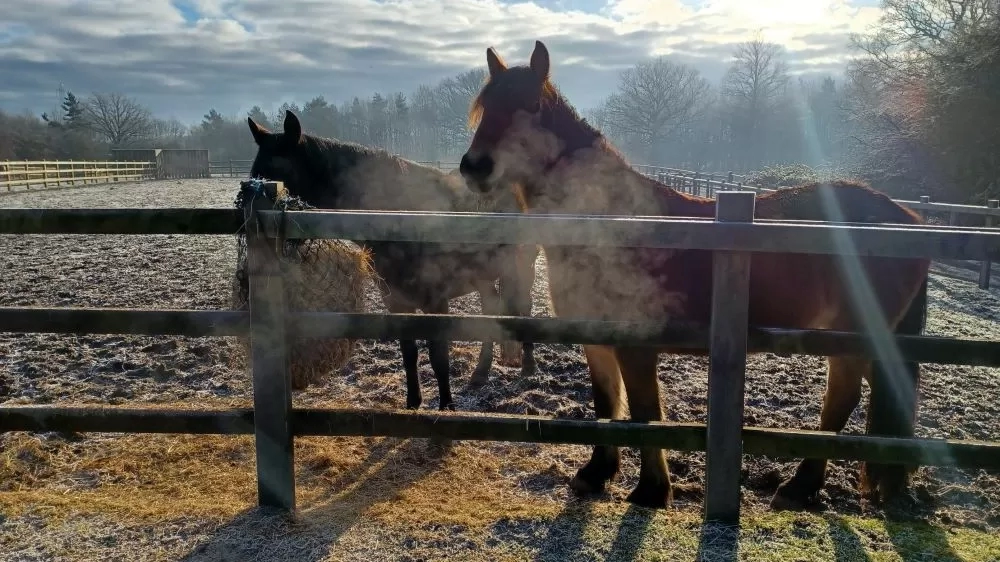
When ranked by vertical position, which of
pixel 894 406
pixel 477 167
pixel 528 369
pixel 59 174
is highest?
pixel 59 174

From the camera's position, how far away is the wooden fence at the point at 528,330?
2.53 metres

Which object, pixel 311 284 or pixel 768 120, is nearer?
pixel 311 284

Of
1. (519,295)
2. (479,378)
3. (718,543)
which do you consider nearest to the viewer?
(718,543)

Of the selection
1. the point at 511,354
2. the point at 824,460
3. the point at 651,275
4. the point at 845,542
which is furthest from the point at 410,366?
the point at 845,542

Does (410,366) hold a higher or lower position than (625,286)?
lower

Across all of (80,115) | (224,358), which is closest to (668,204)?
(224,358)

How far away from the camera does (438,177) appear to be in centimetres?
559

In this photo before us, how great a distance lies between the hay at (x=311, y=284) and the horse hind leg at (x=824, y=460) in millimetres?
2643

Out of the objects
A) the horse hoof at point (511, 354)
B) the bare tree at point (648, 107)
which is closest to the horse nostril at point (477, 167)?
the horse hoof at point (511, 354)

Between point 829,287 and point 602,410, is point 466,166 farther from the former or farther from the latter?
point 829,287

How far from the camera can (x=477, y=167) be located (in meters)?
3.33

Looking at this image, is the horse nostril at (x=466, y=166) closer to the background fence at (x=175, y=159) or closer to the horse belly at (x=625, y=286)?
the horse belly at (x=625, y=286)

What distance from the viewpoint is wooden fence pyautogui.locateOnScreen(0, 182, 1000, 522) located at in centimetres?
253

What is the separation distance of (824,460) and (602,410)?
1.29 m
